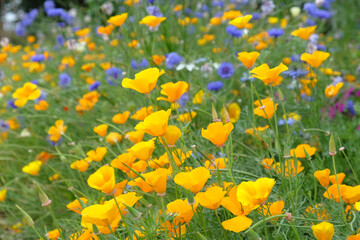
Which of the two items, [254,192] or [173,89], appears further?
[173,89]

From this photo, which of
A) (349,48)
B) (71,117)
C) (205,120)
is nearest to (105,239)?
(205,120)

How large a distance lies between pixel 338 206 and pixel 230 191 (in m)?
0.34

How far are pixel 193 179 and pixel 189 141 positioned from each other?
51 cm

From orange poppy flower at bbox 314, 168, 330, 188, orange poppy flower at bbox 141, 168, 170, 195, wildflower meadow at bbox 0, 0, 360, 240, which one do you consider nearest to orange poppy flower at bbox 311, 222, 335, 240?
wildflower meadow at bbox 0, 0, 360, 240

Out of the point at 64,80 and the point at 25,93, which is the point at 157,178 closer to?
the point at 25,93

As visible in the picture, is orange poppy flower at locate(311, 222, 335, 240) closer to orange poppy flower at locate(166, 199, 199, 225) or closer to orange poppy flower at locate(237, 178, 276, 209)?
orange poppy flower at locate(237, 178, 276, 209)

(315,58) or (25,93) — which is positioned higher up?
(315,58)

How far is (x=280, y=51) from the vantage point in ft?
9.12

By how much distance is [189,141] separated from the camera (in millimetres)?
1512

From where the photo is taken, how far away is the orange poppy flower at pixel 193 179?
100 cm

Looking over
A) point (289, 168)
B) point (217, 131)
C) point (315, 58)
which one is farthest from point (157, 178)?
point (315, 58)

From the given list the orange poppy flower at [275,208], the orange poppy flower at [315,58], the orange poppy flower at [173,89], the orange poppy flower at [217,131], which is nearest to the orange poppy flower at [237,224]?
the orange poppy flower at [275,208]

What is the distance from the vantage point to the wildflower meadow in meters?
1.07

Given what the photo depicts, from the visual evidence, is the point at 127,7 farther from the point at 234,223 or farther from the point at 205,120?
the point at 234,223
